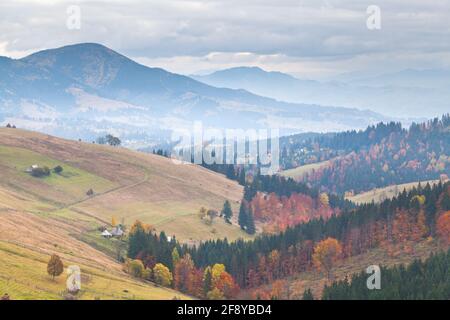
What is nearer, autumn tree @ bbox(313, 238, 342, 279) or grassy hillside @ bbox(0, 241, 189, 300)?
grassy hillside @ bbox(0, 241, 189, 300)

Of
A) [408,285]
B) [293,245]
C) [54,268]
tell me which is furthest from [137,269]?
[408,285]

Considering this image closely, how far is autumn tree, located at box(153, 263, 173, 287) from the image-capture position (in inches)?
5271

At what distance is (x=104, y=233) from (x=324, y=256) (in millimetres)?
57134

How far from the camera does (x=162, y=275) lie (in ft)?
440

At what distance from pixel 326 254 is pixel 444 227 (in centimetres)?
2658

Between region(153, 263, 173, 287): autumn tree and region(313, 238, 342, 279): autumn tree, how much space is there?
32.4 m

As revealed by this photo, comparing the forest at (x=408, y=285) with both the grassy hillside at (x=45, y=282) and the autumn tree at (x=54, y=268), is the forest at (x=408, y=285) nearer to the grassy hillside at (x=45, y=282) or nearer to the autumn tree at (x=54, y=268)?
the grassy hillside at (x=45, y=282)

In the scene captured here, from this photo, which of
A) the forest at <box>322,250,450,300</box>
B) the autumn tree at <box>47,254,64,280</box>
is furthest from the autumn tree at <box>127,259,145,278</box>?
the forest at <box>322,250,450,300</box>

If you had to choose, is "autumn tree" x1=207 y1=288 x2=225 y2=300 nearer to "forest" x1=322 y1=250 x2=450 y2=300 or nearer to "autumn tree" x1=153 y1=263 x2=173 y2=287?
"autumn tree" x1=153 y1=263 x2=173 y2=287

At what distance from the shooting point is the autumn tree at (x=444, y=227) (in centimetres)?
13890

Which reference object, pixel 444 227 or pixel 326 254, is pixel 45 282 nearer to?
pixel 326 254
